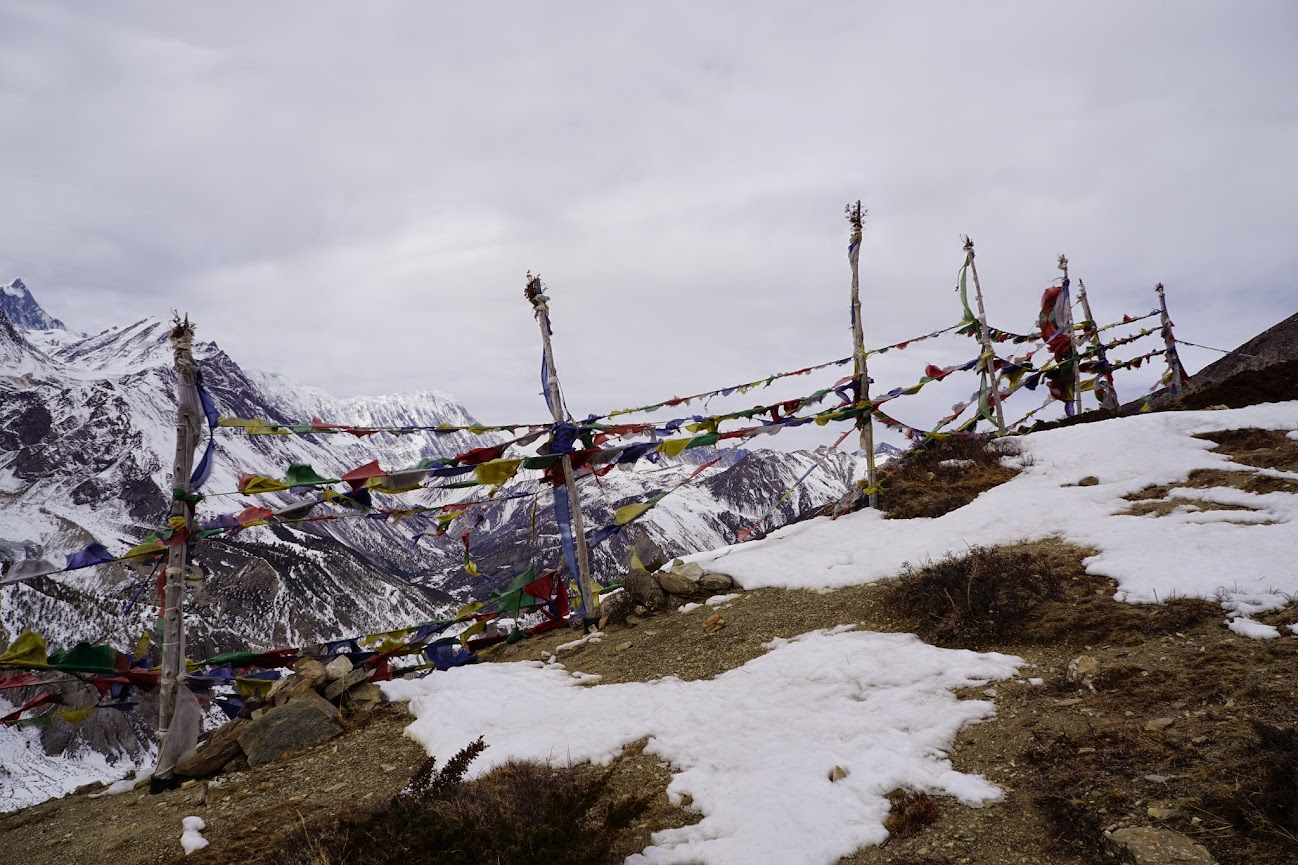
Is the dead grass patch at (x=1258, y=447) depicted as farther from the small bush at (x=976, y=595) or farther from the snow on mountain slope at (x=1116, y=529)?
the small bush at (x=976, y=595)

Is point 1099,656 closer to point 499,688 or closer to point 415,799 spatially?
point 415,799

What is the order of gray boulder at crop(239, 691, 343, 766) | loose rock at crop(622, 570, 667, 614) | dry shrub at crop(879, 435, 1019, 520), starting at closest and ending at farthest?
gray boulder at crop(239, 691, 343, 766)
loose rock at crop(622, 570, 667, 614)
dry shrub at crop(879, 435, 1019, 520)

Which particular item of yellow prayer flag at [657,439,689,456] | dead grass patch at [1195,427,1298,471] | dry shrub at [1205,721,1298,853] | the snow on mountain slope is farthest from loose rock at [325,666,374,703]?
dead grass patch at [1195,427,1298,471]

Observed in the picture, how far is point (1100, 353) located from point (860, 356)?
14573 mm

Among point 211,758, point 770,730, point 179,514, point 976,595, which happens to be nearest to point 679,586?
point 976,595

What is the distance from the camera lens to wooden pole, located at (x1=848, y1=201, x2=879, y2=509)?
14.8m

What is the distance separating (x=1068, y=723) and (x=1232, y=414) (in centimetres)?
1448

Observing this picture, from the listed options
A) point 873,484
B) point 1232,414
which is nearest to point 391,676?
point 873,484

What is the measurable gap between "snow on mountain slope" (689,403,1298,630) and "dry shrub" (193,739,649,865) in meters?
6.81

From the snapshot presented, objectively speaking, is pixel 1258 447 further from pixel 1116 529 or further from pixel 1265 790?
pixel 1265 790

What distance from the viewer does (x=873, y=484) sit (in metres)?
15.2

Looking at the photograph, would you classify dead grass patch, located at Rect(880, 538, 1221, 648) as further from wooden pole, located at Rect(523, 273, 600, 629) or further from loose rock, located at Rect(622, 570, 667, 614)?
wooden pole, located at Rect(523, 273, 600, 629)

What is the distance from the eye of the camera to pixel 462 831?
3.98 meters

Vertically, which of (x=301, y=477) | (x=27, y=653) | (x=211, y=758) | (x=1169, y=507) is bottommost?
(x=211, y=758)
